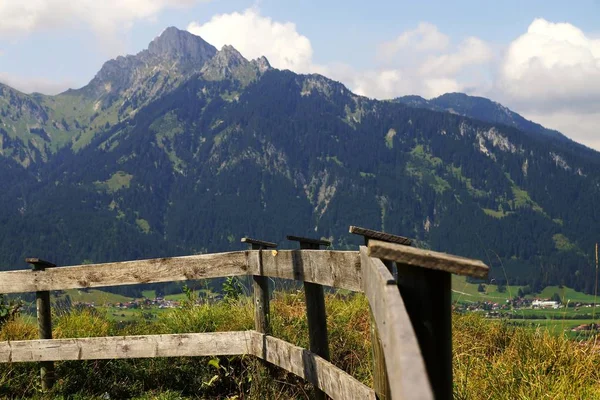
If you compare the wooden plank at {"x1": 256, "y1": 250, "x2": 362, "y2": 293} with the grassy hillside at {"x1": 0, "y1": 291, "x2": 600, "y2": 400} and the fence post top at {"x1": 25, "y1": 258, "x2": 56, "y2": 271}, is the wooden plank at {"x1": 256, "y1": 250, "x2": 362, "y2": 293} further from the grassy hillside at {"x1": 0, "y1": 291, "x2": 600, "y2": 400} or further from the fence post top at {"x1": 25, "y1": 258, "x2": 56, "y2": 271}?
the fence post top at {"x1": 25, "y1": 258, "x2": 56, "y2": 271}

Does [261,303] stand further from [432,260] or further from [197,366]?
[432,260]

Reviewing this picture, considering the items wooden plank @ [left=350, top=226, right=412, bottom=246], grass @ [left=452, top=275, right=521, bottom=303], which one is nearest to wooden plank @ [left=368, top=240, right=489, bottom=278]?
wooden plank @ [left=350, top=226, right=412, bottom=246]

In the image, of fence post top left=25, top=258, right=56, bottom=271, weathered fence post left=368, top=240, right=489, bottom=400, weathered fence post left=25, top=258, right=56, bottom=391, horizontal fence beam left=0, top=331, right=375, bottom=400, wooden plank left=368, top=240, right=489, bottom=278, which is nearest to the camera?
wooden plank left=368, top=240, right=489, bottom=278

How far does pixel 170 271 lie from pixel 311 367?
2.90 m

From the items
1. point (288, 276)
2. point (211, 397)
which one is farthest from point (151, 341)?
point (288, 276)

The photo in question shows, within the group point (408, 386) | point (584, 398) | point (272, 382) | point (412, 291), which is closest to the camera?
point (408, 386)

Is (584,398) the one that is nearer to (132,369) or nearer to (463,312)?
(463,312)

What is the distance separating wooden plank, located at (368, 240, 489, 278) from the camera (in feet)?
5.71

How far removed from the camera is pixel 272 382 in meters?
7.03

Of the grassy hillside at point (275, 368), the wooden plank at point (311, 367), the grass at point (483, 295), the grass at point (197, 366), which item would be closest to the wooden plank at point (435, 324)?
the wooden plank at point (311, 367)

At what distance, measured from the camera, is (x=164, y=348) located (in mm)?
7602

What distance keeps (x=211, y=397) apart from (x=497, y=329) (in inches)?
139

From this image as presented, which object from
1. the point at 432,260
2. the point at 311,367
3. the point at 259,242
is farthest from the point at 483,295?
the point at 432,260

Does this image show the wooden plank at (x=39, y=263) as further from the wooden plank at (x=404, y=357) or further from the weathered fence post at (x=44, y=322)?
the wooden plank at (x=404, y=357)
